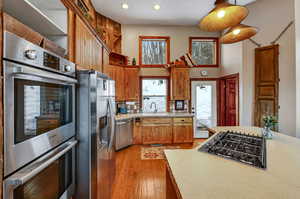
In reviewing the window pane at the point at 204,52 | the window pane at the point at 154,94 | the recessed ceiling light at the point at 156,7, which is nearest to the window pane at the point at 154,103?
the window pane at the point at 154,94

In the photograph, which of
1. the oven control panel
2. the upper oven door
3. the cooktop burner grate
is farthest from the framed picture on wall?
the oven control panel

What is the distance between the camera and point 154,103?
17.9 ft

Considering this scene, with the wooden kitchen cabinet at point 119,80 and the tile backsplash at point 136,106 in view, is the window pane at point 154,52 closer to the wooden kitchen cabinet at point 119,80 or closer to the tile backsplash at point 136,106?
the wooden kitchen cabinet at point 119,80

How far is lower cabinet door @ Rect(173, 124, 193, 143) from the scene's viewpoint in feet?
16.0

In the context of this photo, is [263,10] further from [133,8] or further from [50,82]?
[50,82]

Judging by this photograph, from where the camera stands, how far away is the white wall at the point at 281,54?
3385mm

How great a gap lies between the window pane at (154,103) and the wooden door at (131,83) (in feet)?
1.84

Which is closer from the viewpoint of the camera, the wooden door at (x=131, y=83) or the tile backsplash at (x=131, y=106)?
the wooden door at (x=131, y=83)

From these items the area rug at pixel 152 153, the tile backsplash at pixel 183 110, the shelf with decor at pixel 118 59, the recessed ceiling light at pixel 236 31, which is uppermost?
the shelf with decor at pixel 118 59

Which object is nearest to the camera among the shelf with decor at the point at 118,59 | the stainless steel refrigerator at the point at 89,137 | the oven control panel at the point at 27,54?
the oven control panel at the point at 27,54

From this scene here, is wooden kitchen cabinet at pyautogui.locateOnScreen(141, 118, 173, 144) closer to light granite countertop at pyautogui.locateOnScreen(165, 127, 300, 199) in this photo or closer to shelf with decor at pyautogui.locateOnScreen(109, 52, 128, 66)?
shelf with decor at pyautogui.locateOnScreen(109, 52, 128, 66)

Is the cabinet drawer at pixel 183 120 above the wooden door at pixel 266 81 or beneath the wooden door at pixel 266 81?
beneath

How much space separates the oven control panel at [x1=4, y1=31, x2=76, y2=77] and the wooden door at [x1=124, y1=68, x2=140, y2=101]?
3.75 metres

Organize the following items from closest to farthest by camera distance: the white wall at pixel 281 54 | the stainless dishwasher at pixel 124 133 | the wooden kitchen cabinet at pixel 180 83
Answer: the white wall at pixel 281 54 → the stainless dishwasher at pixel 124 133 → the wooden kitchen cabinet at pixel 180 83
